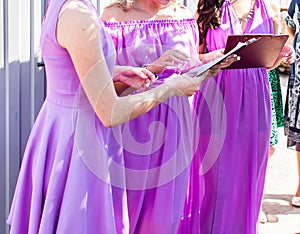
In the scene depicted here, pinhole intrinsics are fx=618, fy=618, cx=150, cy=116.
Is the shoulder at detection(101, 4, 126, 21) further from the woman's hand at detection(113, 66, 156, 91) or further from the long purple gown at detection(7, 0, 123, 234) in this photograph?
the long purple gown at detection(7, 0, 123, 234)

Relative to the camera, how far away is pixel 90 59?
7.13 ft

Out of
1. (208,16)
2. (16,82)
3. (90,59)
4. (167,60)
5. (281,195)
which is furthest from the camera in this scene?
(281,195)

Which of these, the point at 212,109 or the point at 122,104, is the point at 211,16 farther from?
the point at 122,104

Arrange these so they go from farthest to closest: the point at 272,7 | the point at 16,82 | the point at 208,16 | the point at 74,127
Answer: the point at 272,7, the point at 208,16, the point at 16,82, the point at 74,127

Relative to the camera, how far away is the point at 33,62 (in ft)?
11.4

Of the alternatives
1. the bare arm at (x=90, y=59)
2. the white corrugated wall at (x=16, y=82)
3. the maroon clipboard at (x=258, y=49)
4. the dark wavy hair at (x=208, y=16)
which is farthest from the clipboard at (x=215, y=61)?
the white corrugated wall at (x=16, y=82)

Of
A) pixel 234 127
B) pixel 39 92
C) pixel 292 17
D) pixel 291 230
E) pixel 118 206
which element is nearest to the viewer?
pixel 118 206

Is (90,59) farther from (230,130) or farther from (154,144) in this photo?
(230,130)


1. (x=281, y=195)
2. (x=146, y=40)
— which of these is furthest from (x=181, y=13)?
(x=281, y=195)

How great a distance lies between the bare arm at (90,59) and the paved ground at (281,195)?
2.90m

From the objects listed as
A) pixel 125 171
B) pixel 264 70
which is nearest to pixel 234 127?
pixel 264 70

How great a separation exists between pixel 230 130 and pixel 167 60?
1071 millimetres

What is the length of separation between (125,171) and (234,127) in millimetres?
1097

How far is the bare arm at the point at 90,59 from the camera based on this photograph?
84.7 inches
